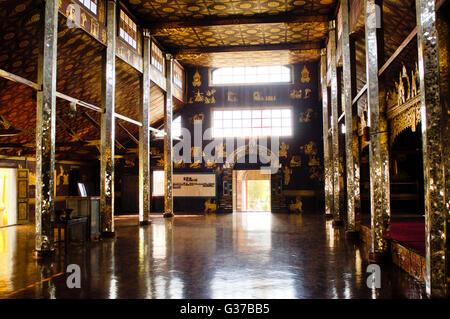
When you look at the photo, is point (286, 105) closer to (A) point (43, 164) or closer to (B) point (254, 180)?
(B) point (254, 180)

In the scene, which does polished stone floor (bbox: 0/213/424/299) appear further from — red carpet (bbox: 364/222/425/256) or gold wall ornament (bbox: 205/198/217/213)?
gold wall ornament (bbox: 205/198/217/213)

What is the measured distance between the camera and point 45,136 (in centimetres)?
675

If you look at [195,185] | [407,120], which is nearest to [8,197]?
[195,185]

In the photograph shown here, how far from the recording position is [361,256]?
661 cm

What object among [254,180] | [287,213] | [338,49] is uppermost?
[338,49]

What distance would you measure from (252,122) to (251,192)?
354cm

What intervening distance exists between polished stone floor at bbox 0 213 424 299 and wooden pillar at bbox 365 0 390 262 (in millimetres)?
575

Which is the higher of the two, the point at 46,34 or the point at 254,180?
the point at 46,34

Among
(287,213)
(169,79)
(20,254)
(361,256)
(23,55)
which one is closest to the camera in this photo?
(361,256)

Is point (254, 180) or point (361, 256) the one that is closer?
point (361, 256)

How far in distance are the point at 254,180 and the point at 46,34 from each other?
12623 mm

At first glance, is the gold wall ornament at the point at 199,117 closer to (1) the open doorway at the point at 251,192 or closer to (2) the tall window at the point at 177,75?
(2) the tall window at the point at 177,75
